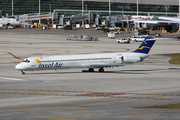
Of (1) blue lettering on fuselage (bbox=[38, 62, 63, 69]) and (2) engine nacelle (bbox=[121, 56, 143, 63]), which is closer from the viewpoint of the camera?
(1) blue lettering on fuselage (bbox=[38, 62, 63, 69])

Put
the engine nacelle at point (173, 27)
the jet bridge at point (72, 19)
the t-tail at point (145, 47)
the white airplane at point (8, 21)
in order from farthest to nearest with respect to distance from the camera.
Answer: the jet bridge at point (72, 19) < the white airplane at point (8, 21) < the engine nacelle at point (173, 27) < the t-tail at point (145, 47)

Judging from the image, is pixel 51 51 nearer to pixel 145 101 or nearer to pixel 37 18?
pixel 145 101

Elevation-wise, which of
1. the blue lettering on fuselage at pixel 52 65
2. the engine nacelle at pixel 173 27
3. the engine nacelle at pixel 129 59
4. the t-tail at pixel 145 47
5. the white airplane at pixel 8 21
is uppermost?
the white airplane at pixel 8 21

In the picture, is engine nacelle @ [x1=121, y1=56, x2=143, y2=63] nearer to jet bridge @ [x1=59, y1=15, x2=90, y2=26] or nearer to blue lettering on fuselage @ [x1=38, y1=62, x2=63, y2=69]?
blue lettering on fuselage @ [x1=38, y1=62, x2=63, y2=69]

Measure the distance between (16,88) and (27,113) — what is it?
14.5 meters

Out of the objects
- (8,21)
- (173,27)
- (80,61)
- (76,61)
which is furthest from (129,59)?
(8,21)

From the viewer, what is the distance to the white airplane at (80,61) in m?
50.9

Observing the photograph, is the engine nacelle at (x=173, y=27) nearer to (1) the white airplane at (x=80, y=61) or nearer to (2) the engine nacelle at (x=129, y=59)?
(1) the white airplane at (x=80, y=61)

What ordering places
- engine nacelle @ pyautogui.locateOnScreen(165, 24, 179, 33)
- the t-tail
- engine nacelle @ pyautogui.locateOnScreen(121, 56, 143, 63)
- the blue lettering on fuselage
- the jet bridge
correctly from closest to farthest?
the blue lettering on fuselage
engine nacelle @ pyautogui.locateOnScreen(121, 56, 143, 63)
the t-tail
engine nacelle @ pyautogui.locateOnScreen(165, 24, 179, 33)
the jet bridge

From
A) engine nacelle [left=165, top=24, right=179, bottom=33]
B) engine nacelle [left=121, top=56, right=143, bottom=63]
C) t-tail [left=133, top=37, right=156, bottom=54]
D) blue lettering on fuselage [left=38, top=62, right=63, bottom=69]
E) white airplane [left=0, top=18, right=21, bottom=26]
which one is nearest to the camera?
blue lettering on fuselage [left=38, top=62, right=63, bottom=69]

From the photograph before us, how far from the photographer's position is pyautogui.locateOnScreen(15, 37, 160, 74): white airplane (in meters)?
50.9

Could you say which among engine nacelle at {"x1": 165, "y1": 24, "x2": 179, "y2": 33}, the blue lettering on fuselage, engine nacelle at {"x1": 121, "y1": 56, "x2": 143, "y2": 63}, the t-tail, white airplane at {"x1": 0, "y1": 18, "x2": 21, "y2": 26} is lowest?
the blue lettering on fuselage

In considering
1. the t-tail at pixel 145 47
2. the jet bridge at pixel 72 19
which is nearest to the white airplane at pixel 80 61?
the t-tail at pixel 145 47

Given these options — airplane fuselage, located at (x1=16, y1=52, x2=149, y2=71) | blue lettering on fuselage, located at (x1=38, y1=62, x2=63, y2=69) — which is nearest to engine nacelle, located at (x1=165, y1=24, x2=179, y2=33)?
airplane fuselage, located at (x1=16, y1=52, x2=149, y2=71)
